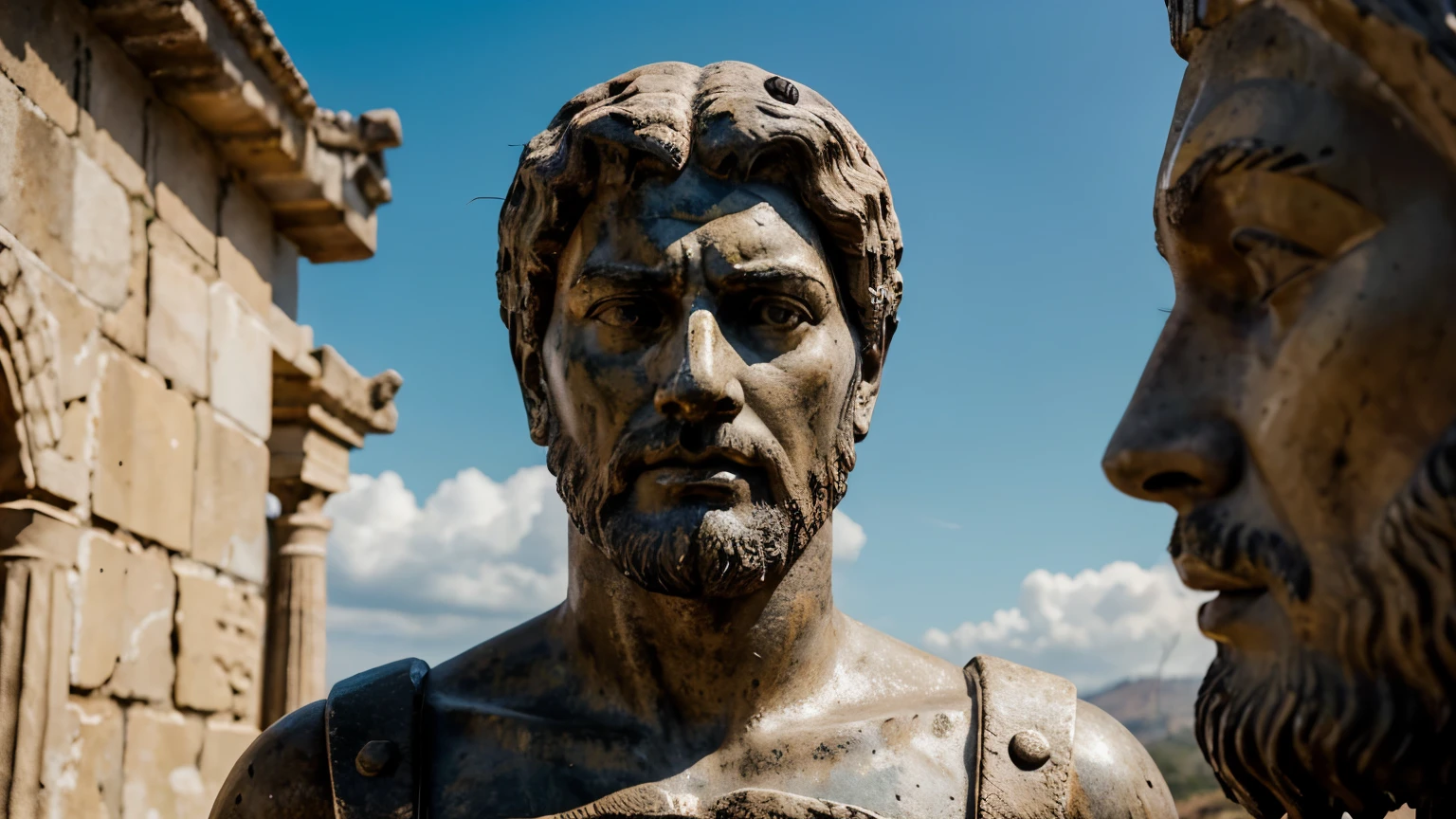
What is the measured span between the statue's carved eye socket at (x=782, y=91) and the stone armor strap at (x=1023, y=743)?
1.37 meters

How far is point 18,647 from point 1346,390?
499cm

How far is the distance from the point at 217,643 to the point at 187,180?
2.24 m

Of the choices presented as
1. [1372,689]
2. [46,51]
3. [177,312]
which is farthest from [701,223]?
[177,312]

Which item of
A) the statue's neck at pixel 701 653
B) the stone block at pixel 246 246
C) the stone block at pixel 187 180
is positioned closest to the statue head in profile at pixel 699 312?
the statue's neck at pixel 701 653

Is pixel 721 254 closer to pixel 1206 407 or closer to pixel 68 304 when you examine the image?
pixel 1206 407

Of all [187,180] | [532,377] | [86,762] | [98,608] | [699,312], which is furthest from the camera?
[187,180]

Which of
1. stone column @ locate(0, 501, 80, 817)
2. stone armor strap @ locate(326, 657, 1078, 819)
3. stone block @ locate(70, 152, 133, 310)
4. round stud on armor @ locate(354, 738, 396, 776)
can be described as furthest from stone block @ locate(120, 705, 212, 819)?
round stud on armor @ locate(354, 738, 396, 776)

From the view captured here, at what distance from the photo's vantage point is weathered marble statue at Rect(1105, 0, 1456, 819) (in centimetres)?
148

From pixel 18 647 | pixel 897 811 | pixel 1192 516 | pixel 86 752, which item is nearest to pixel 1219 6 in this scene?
pixel 1192 516

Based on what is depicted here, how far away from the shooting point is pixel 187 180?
718 cm

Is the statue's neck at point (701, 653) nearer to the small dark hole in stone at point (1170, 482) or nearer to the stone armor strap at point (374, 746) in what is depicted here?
the stone armor strap at point (374, 746)

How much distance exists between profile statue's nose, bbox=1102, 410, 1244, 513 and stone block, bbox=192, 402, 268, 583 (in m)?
5.95

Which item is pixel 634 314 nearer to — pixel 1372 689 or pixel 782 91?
pixel 782 91

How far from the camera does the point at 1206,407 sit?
1.71 metres
